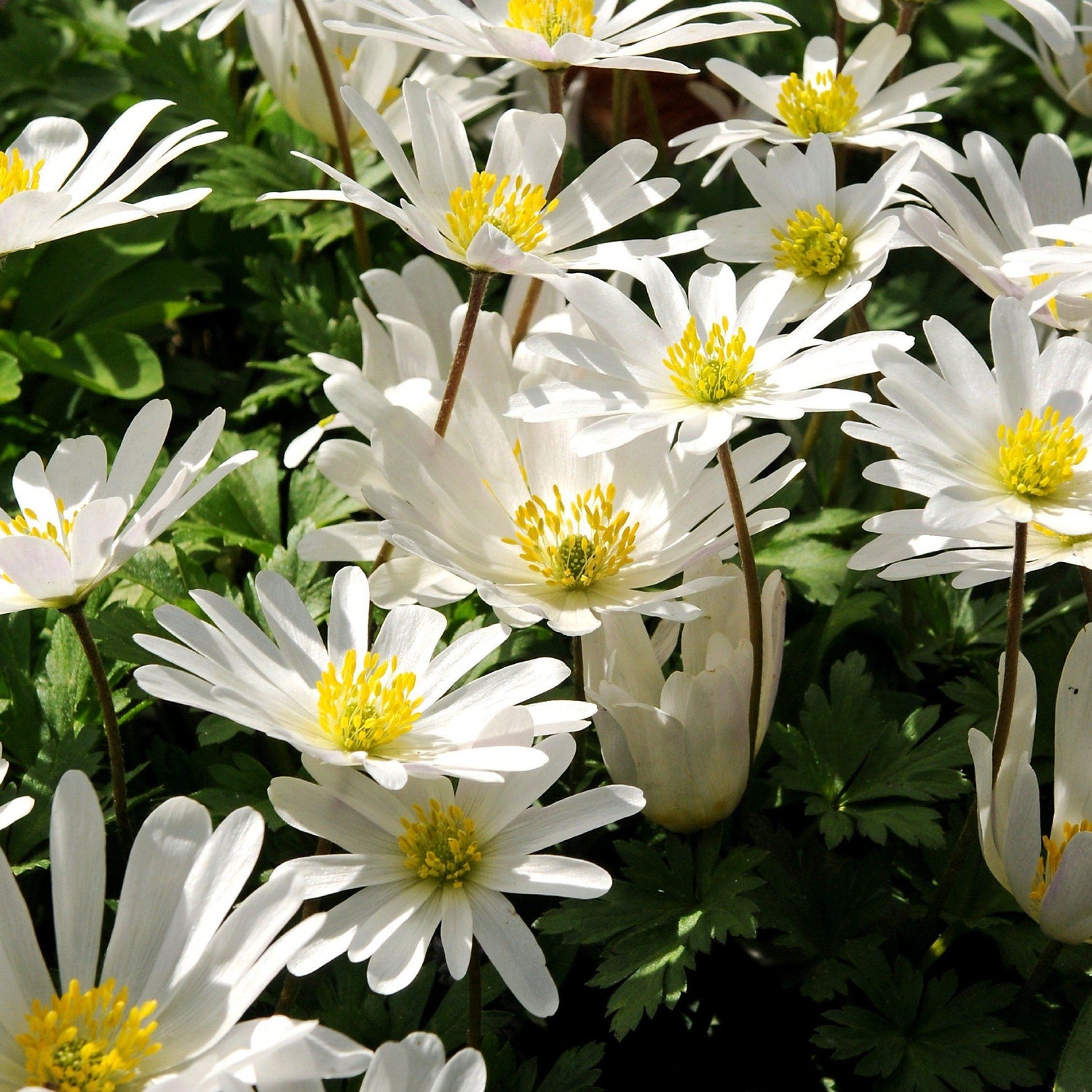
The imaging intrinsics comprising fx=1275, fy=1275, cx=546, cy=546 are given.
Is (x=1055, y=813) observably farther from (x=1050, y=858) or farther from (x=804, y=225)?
(x=804, y=225)

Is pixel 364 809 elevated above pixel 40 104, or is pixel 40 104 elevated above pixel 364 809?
pixel 40 104

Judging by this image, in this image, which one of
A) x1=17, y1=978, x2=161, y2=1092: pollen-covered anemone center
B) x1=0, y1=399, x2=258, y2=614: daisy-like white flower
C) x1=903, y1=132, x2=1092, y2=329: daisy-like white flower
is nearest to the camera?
x1=17, y1=978, x2=161, y2=1092: pollen-covered anemone center

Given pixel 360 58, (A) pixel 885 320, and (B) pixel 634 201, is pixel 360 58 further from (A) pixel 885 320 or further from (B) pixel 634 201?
(A) pixel 885 320

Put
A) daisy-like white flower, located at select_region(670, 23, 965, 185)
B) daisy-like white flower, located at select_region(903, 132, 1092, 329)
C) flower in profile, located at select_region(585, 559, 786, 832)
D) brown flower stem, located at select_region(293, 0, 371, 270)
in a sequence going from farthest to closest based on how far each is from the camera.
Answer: brown flower stem, located at select_region(293, 0, 371, 270)
daisy-like white flower, located at select_region(670, 23, 965, 185)
daisy-like white flower, located at select_region(903, 132, 1092, 329)
flower in profile, located at select_region(585, 559, 786, 832)

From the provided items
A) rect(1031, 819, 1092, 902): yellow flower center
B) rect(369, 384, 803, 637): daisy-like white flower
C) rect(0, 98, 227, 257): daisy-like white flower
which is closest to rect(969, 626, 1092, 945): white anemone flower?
rect(1031, 819, 1092, 902): yellow flower center

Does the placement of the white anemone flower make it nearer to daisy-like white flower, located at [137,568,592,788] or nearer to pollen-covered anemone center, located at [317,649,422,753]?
daisy-like white flower, located at [137,568,592,788]

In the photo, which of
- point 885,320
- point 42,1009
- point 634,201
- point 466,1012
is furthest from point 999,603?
point 42,1009
